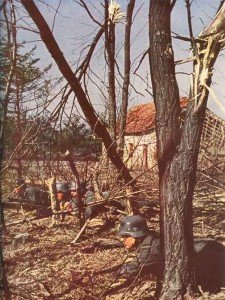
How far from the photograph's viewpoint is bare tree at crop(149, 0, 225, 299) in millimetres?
3928

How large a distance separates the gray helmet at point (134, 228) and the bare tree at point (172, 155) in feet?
7.89

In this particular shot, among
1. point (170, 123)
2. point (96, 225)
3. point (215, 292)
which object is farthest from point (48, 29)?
point (96, 225)

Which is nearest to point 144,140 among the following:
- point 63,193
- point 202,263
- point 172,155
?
point 63,193

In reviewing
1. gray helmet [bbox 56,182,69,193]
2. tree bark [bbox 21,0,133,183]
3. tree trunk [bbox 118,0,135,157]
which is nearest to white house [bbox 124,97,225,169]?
tree trunk [bbox 118,0,135,157]

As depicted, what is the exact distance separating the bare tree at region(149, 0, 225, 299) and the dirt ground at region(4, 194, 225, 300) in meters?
0.48

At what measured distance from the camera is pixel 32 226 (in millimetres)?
8172

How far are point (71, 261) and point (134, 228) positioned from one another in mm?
1287

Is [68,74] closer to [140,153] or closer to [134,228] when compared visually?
[134,228]

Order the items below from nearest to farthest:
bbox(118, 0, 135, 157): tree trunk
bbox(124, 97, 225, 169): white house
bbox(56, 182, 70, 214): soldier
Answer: bbox(124, 97, 225, 169): white house → bbox(118, 0, 135, 157): tree trunk → bbox(56, 182, 70, 214): soldier

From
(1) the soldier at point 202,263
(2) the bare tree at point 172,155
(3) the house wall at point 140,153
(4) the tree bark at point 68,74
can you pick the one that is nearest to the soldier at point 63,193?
(3) the house wall at point 140,153

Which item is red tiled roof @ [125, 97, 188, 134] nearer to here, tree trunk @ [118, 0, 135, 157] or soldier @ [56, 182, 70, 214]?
tree trunk @ [118, 0, 135, 157]

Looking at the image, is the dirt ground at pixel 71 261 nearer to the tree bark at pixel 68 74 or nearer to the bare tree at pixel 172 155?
the bare tree at pixel 172 155

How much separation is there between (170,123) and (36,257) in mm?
3609

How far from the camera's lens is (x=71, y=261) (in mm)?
6125
